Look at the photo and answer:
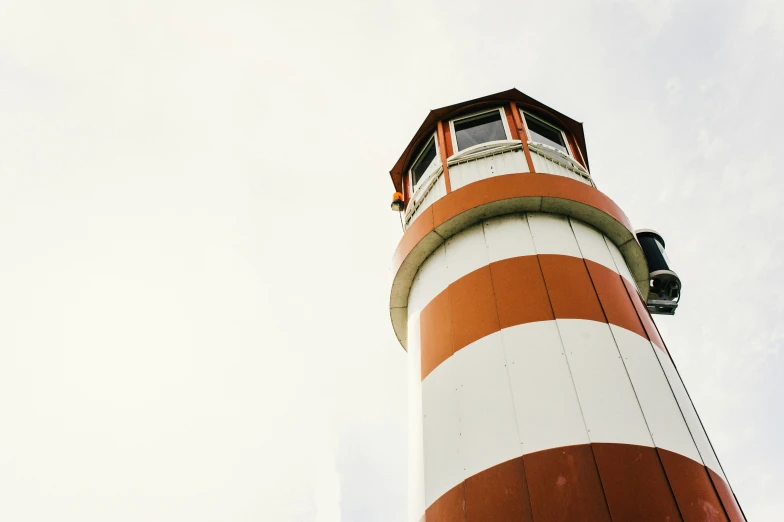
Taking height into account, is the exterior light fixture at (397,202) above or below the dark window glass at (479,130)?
below

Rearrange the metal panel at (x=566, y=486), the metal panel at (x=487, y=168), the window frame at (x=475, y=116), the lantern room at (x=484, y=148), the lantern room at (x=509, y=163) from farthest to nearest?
the window frame at (x=475, y=116) → the lantern room at (x=484, y=148) → the metal panel at (x=487, y=168) → the lantern room at (x=509, y=163) → the metal panel at (x=566, y=486)

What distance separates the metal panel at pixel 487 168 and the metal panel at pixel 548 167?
183mm

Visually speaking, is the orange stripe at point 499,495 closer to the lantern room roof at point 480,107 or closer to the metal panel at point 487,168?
the metal panel at point 487,168

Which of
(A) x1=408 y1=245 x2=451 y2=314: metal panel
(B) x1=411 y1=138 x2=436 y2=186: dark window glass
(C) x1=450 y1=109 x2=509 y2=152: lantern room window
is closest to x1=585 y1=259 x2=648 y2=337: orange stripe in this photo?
(A) x1=408 y1=245 x2=451 y2=314: metal panel

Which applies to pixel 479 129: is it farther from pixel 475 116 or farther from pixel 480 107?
pixel 480 107

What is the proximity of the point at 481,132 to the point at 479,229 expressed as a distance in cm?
274

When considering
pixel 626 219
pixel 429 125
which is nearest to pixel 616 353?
pixel 626 219

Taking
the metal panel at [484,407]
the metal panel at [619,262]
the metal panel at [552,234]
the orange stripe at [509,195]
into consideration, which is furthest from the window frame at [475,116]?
the metal panel at [484,407]

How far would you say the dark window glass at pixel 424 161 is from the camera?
8711 mm

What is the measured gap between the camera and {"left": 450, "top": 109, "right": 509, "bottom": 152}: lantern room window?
8.05 meters

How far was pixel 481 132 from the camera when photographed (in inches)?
325

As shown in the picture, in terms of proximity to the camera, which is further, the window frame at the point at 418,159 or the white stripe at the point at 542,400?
the window frame at the point at 418,159

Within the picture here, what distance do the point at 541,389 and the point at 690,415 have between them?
140 centimetres

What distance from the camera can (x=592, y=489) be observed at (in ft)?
11.7
